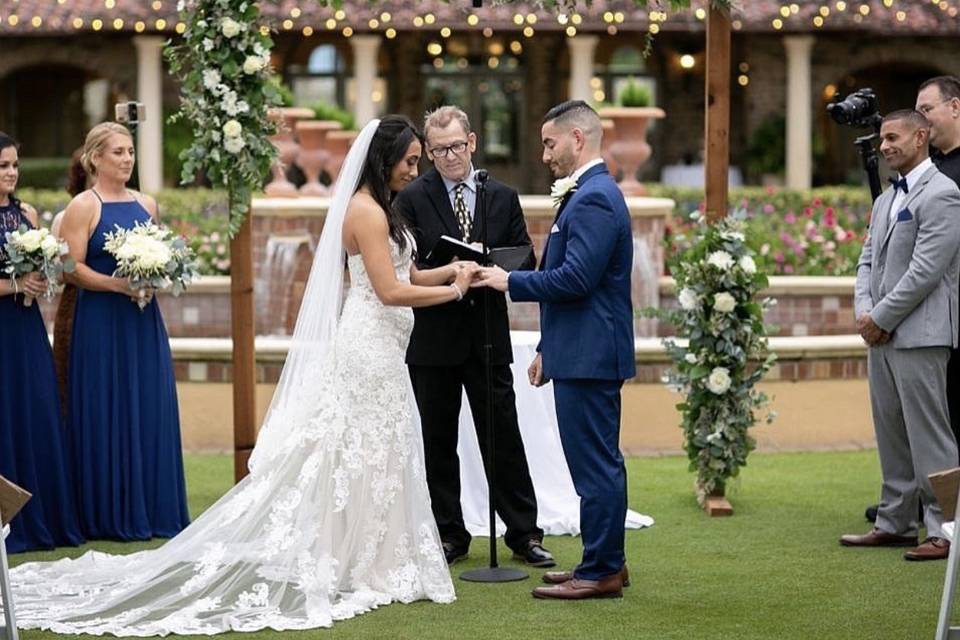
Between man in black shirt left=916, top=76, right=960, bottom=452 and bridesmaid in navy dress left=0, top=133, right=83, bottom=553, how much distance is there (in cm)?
426

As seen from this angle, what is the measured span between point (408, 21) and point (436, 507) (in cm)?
1775

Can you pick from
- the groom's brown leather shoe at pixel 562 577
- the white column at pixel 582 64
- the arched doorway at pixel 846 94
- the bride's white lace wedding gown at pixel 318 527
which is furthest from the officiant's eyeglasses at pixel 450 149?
the arched doorway at pixel 846 94

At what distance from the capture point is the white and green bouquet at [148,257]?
7.94 meters

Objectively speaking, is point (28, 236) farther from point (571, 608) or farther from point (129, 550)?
point (571, 608)

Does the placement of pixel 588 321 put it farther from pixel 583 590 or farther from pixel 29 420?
pixel 29 420

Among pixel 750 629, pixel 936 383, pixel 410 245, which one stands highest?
pixel 410 245

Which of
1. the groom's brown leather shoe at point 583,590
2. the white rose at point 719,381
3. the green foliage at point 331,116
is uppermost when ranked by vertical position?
the green foliage at point 331,116

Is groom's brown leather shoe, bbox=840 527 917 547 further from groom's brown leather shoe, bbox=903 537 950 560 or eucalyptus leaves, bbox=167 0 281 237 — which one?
eucalyptus leaves, bbox=167 0 281 237

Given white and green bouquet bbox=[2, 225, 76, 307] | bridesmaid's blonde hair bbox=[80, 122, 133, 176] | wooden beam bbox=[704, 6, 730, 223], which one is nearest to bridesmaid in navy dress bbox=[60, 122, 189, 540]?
bridesmaid's blonde hair bbox=[80, 122, 133, 176]

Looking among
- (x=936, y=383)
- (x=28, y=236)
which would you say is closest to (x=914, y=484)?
(x=936, y=383)

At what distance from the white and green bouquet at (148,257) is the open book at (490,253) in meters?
1.52

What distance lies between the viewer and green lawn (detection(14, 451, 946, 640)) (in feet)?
20.5

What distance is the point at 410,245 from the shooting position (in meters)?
7.07

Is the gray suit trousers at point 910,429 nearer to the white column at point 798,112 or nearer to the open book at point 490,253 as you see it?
the open book at point 490,253
